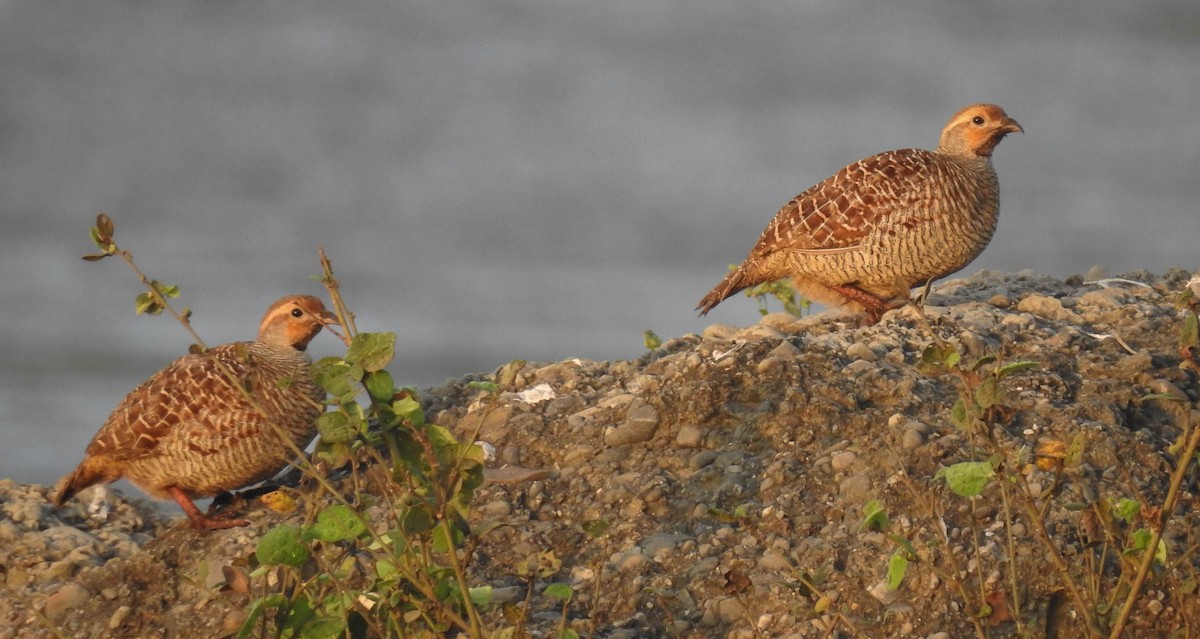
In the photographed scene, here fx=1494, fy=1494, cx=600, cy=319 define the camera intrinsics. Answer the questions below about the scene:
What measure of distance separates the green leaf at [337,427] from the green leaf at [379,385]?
0.36ft

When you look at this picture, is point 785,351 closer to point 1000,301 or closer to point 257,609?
point 1000,301

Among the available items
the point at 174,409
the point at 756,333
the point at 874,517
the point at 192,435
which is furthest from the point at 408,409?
the point at 756,333

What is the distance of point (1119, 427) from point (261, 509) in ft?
12.1

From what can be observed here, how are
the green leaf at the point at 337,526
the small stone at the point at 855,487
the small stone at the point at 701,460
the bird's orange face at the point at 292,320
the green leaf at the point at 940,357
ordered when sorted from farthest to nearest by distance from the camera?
the bird's orange face at the point at 292,320 < the small stone at the point at 701,460 < the small stone at the point at 855,487 < the green leaf at the point at 337,526 < the green leaf at the point at 940,357

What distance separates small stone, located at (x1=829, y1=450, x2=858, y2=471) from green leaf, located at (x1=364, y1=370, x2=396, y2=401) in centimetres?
247

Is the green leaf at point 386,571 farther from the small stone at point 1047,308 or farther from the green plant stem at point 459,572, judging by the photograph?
the small stone at point 1047,308

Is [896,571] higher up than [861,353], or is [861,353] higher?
[861,353]

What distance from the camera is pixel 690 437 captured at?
6.17 m

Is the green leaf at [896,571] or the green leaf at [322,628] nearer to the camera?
the green leaf at [896,571]

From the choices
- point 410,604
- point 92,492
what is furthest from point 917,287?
point 410,604

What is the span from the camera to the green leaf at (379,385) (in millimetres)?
3762

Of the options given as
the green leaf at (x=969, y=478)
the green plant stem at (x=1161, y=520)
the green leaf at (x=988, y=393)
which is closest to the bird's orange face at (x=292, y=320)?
the green leaf at (x=988, y=393)

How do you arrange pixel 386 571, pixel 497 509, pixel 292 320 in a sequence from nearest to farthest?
pixel 386 571, pixel 497 509, pixel 292 320

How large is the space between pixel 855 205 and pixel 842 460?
289cm
